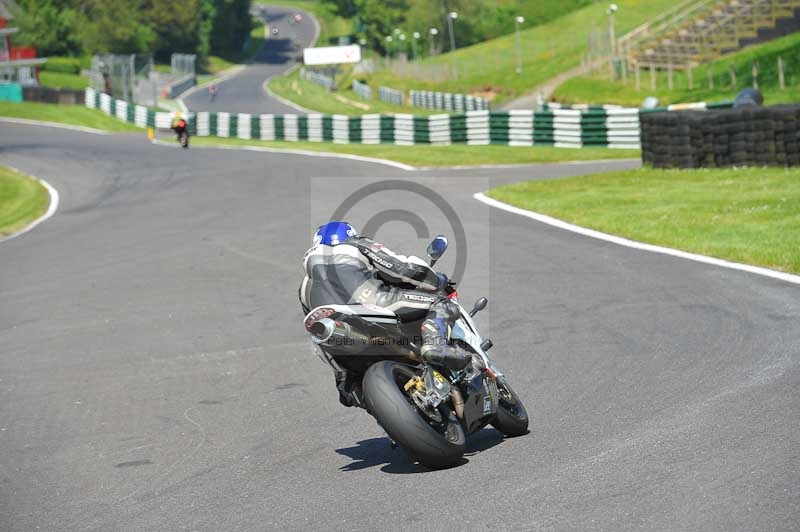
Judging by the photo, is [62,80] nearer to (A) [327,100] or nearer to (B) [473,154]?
(A) [327,100]

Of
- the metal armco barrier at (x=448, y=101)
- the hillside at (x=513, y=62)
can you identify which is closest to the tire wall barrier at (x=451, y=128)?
the metal armco barrier at (x=448, y=101)

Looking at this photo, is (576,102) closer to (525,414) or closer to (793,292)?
(793,292)

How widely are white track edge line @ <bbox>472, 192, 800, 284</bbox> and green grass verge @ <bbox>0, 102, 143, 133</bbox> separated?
3549 cm

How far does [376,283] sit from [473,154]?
25144mm

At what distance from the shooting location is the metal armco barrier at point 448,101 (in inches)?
2445

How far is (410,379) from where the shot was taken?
675 cm

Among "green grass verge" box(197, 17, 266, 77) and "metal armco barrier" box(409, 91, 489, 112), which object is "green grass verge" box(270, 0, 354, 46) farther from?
"metal armco barrier" box(409, 91, 489, 112)

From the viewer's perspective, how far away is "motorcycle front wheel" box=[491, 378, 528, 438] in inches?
285

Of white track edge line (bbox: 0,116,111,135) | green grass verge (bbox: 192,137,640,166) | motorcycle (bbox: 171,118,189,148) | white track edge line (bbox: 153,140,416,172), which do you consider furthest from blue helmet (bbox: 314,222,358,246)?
white track edge line (bbox: 0,116,111,135)

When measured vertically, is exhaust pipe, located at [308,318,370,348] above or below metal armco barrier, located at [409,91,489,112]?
below

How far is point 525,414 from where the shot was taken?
7461mm

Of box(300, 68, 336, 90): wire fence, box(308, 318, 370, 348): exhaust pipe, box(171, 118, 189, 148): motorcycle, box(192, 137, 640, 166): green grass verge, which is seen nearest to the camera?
box(308, 318, 370, 348): exhaust pipe

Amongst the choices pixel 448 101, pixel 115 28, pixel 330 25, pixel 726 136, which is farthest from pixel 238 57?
pixel 726 136

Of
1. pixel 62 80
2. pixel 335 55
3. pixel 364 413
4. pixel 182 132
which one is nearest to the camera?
pixel 364 413
